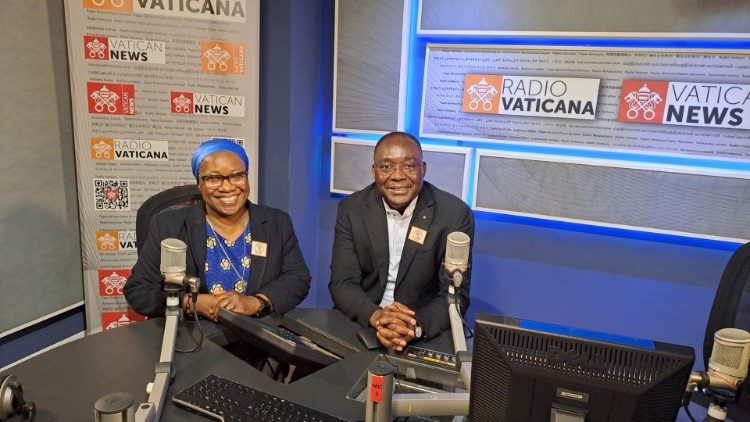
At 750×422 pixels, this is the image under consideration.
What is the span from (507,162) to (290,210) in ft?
4.89

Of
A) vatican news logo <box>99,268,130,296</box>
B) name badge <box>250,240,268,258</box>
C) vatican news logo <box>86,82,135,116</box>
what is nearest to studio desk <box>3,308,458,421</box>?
name badge <box>250,240,268,258</box>

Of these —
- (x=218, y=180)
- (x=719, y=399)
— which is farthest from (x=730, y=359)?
(x=218, y=180)

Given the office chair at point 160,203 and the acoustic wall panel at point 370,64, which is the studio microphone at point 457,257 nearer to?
the office chair at point 160,203

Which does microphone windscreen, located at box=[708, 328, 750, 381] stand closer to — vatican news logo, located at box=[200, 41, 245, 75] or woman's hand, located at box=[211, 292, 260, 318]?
woman's hand, located at box=[211, 292, 260, 318]

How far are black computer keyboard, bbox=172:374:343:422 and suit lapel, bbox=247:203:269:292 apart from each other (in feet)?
2.17

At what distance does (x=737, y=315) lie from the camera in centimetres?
181

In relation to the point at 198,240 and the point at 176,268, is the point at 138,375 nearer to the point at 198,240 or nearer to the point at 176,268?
the point at 176,268

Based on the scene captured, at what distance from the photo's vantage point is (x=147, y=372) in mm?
1522

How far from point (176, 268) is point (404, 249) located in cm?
102

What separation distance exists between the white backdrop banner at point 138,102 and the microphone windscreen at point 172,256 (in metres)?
1.57

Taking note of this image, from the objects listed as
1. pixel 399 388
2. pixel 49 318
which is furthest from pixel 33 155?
pixel 399 388

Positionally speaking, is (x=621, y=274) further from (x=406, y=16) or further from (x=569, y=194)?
(x=406, y=16)

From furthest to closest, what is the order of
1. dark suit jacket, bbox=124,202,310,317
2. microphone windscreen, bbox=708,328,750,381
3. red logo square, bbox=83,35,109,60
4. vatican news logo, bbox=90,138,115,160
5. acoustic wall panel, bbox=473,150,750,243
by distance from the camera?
vatican news logo, bbox=90,138,115,160, red logo square, bbox=83,35,109,60, acoustic wall panel, bbox=473,150,750,243, dark suit jacket, bbox=124,202,310,317, microphone windscreen, bbox=708,328,750,381

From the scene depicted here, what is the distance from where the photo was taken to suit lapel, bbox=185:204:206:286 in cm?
201
